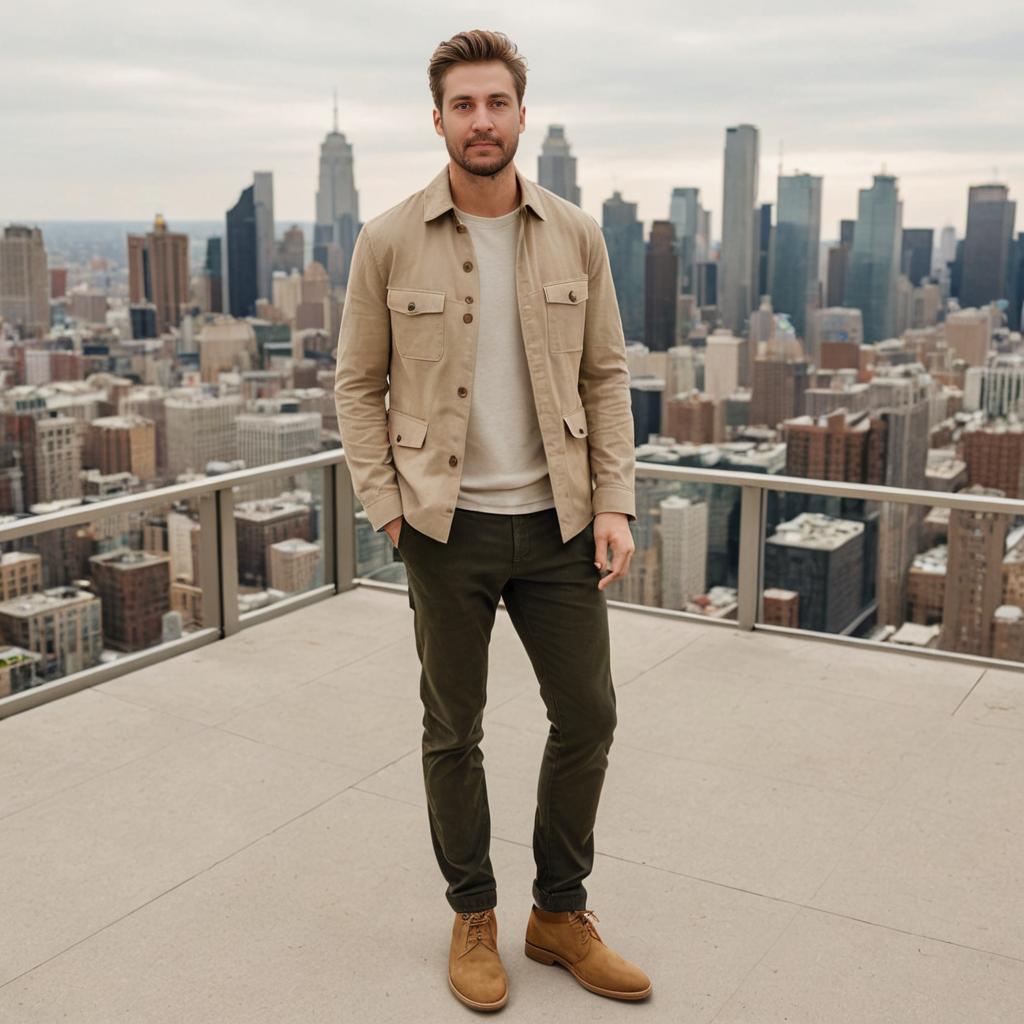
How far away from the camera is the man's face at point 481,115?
1.87 meters

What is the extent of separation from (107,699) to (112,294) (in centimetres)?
965

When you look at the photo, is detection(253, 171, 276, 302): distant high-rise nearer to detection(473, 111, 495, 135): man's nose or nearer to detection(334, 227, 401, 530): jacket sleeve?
detection(334, 227, 401, 530): jacket sleeve

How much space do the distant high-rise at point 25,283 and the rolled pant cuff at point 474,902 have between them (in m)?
10.5

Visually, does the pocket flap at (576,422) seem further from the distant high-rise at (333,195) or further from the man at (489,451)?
the distant high-rise at (333,195)

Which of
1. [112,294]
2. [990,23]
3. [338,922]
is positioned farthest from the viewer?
[112,294]

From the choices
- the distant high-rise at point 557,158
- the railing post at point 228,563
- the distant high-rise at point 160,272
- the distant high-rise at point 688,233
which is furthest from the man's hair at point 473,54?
the distant high-rise at point 160,272

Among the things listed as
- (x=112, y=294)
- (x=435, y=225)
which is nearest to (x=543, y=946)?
(x=435, y=225)

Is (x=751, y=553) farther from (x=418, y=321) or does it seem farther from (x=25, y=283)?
(x=25, y=283)

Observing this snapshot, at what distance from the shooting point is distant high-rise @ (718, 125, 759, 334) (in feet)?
42.6

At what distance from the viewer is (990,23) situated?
6512mm

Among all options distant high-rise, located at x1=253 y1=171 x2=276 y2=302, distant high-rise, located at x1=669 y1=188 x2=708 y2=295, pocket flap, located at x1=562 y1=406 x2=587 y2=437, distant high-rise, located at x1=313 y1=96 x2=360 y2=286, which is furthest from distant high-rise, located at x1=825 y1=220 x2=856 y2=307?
pocket flap, located at x1=562 y1=406 x2=587 y2=437

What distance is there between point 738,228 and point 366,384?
1344 cm

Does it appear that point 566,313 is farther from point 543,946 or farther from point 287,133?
point 287,133

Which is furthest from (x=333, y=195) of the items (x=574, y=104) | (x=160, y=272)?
(x=574, y=104)
